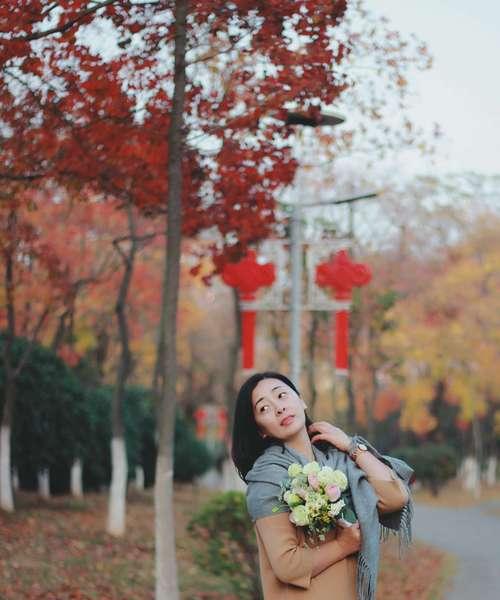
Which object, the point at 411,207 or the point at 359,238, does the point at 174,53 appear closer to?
the point at 359,238

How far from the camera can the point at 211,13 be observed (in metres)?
9.45

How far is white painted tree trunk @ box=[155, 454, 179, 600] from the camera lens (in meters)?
9.73

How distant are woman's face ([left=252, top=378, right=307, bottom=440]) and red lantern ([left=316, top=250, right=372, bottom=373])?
1120 cm

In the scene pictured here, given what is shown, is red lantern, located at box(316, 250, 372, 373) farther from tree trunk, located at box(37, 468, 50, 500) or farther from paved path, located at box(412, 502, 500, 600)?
tree trunk, located at box(37, 468, 50, 500)

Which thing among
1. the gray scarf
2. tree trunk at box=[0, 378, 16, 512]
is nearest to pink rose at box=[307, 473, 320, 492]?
the gray scarf

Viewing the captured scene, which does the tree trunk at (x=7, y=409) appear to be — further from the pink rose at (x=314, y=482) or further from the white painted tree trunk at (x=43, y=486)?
the pink rose at (x=314, y=482)

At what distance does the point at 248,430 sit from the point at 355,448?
1.40ft

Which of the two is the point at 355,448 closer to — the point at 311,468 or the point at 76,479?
the point at 311,468

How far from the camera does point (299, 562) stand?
13.2 feet

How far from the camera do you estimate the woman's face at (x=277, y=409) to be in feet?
14.1

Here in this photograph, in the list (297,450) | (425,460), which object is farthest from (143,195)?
(425,460)

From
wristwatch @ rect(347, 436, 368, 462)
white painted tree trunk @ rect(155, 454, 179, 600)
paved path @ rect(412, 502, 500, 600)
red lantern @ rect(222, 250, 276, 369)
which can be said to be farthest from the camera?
paved path @ rect(412, 502, 500, 600)

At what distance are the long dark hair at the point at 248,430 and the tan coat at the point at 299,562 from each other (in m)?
0.35

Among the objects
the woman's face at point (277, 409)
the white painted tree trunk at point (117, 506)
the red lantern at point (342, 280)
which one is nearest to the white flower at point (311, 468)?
the woman's face at point (277, 409)
